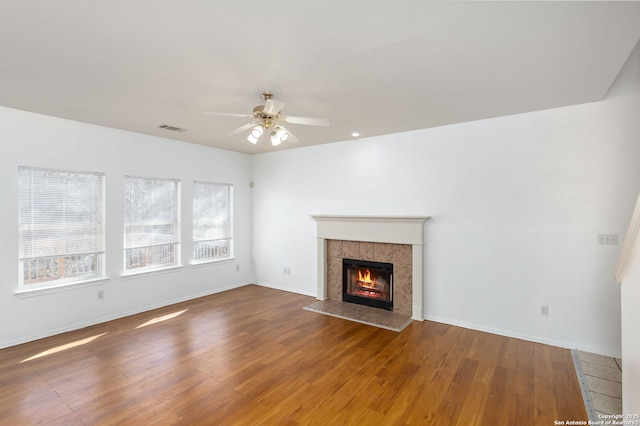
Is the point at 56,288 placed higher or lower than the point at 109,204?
lower

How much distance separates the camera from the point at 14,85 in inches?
112

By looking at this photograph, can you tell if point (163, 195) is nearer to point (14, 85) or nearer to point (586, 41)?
point (14, 85)

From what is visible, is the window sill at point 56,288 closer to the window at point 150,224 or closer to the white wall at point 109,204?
the white wall at point 109,204

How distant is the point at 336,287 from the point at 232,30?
4.21 meters

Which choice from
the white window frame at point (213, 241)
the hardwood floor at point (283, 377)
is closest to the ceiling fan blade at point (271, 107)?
the hardwood floor at point (283, 377)

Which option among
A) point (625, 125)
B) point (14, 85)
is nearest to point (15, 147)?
point (14, 85)

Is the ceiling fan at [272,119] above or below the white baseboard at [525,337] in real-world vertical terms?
above

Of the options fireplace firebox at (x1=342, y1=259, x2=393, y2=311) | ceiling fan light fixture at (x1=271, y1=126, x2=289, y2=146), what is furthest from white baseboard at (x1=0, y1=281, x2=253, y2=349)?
ceiling fan light fixture at (x1=271, y1=126, x2=289, y2=146)

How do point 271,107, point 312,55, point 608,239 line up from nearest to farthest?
1. point 312,55
2. point 271,107
3. point 608,239

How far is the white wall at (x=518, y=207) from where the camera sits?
3.29 m

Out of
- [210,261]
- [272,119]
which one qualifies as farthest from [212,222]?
[272,119]

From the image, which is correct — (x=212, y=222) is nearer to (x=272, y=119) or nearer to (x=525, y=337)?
(x=272, y=119)

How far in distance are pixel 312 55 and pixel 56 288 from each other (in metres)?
4.24

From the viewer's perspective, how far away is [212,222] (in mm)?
5879
